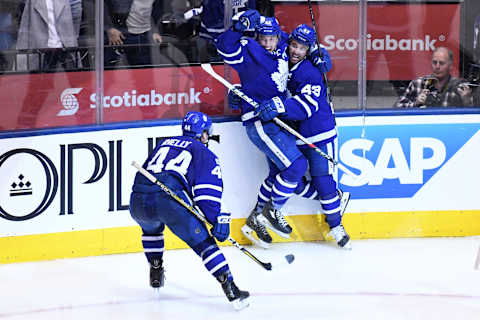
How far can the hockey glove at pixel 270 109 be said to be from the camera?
5473 millimetres

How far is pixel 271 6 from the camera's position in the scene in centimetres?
584

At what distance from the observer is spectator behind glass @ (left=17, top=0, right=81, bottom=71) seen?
535 centimetres

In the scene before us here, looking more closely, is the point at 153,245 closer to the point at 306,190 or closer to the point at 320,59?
the point at 306,190

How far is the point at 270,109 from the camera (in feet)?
18.0

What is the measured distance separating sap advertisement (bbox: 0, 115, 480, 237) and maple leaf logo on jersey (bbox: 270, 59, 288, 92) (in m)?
0.39

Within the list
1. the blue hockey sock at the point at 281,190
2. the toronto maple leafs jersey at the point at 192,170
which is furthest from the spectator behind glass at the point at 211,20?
the toronto maple leafs jersey at the point at 192,170

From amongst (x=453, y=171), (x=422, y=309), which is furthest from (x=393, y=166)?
(x=422, y=309)

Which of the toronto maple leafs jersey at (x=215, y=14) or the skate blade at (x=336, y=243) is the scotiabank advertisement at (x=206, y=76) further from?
the skate blade at (x=336, y=243)

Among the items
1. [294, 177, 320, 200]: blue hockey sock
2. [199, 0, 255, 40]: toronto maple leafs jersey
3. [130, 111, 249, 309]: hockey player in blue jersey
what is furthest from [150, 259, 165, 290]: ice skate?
[199, 0, 255, 40]: toronto maple leafs jersey

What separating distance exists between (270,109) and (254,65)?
283 mm

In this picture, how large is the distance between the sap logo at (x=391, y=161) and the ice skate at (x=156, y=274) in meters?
1.60

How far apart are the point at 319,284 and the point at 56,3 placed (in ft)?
7.07

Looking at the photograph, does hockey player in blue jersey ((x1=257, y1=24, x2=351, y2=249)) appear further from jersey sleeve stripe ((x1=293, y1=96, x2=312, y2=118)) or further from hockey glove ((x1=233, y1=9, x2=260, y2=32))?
hockey glove ((x1=233, y1=9, x2=260, y2=32))

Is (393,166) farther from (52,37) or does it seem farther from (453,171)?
(52,37)
